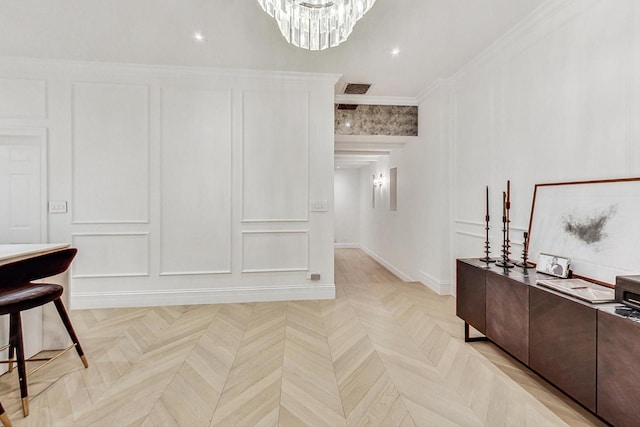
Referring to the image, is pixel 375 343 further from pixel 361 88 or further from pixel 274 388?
pixel 361 88

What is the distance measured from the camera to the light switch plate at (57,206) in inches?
128

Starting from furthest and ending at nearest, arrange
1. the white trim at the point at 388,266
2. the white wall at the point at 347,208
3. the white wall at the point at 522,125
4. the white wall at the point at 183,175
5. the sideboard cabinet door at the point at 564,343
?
the white wall at the point at 347,208 → the white trim at the point at 388,266 → the white wall at the point at 183,175 → the white wall at the point at 522,125 → the sideboard cabinet door at the point at 564,343

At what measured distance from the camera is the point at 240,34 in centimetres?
276

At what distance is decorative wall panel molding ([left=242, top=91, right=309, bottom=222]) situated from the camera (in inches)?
140

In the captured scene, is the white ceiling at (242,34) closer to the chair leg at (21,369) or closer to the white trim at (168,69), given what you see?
the white trim at (168,69)

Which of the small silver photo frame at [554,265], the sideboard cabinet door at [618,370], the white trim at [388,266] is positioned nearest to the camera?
the sideboard cabinet door at [618,370]

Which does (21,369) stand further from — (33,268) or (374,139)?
(374,139)

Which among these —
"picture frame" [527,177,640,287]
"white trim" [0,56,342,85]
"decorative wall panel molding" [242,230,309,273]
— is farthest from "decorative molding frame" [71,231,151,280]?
"picture frame" [527,177,640,287]

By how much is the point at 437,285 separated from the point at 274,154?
2.79 meters

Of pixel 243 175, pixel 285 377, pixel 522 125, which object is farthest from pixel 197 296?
pixel 522 125

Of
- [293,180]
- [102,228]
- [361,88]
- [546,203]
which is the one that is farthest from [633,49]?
[102,228]

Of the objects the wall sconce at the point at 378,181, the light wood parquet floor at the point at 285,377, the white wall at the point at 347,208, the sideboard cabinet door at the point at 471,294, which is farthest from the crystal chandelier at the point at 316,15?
the white wall at the point at 347,208

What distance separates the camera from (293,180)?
11.9ft

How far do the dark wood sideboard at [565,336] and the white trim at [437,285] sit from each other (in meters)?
1.42
